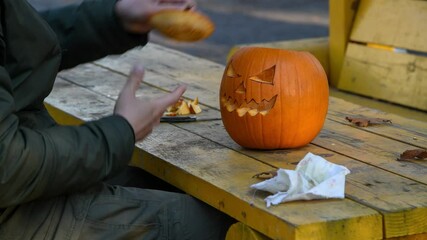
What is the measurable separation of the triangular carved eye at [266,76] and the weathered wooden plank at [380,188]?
0.70 ft

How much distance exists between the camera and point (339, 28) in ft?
15.8

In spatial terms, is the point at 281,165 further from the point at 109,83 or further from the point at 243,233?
the point at 109,83

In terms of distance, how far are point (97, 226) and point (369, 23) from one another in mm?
2715

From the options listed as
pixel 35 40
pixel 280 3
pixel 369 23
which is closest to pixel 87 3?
pixel 35 40

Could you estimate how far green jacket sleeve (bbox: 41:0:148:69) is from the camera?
296 cm

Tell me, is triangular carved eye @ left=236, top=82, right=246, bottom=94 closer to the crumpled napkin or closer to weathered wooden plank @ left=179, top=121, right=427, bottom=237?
weathered wooden plank @ left=179, top=121, right=427, bottom=237

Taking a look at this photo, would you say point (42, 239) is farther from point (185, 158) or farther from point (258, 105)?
point (258, 105)

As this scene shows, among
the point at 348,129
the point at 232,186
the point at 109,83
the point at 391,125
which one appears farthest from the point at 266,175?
the point at 109,83

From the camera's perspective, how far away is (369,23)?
4.74m

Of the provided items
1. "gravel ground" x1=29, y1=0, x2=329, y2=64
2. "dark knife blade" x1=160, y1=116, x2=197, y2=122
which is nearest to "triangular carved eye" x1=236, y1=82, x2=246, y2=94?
"dark knife blade" x1=160, y1=116, x2=197, y2=122

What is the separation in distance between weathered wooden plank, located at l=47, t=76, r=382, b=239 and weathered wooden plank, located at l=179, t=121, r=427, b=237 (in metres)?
0.04

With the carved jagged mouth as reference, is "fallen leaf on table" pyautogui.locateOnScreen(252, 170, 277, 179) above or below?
below

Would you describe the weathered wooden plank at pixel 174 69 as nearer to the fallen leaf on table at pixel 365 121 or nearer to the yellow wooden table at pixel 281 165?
the yellow wooden table at pixel 281 165

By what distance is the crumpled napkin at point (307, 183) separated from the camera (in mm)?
2250
